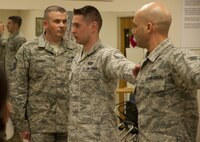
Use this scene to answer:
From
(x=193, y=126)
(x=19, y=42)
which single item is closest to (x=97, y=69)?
(x=193, y=126)

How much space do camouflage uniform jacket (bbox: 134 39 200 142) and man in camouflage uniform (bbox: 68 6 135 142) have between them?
47 centimetres

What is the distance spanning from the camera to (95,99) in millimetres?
2822

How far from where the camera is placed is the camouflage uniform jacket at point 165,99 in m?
2.20

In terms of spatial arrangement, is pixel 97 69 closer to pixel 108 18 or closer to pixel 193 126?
pixel 193 126

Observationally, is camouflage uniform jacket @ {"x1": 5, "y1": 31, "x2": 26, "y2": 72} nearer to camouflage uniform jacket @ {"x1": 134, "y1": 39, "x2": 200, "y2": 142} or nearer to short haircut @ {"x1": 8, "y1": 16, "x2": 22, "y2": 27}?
short haircut @ {"x1": 8, "y1": 16, "x2": 22, "y2": 27}

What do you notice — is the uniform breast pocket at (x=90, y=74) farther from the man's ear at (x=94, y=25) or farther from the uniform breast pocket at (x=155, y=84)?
the uniform breast pocket at (x=155, y=84)

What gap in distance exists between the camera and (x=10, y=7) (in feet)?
13.6

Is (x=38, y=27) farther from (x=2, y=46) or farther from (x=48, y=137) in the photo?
(x=48, y=137)

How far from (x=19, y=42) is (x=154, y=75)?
7.49 ft

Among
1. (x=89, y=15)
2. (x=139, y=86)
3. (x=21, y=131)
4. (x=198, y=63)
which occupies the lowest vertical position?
(x=21, y=131)

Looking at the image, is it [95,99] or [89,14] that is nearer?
[95,99]

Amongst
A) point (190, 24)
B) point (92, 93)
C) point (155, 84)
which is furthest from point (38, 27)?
point (155, 84)

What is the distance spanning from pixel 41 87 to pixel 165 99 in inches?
57.0

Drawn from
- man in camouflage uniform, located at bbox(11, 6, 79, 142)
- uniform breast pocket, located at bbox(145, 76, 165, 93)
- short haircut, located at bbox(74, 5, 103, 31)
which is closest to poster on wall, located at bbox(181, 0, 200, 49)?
man in camouflage uniform, located at bbox(11, 6, 79, 142)
